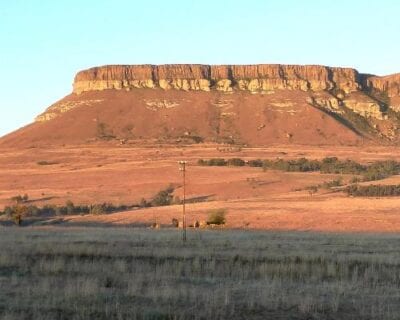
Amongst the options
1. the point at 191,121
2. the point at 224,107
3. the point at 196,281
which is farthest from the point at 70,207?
the point at 224,107

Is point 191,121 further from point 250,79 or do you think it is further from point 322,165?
point 322,165

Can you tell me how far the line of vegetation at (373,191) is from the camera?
74062 mm

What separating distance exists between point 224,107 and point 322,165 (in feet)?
189

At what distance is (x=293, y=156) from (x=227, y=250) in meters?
88.0

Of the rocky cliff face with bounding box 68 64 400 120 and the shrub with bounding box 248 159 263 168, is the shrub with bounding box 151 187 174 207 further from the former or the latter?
the rocky cliff face with bounding box 68 64 400 120

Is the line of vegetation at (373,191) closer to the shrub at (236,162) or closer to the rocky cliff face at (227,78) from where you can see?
the shrub at (236,162)

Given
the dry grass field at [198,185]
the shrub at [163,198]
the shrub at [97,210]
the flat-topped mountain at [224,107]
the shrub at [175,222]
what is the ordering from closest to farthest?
the shrub at [175,222] → the dry grass field at [198,185] → the shrub at [97,210] → the shrub at [163,198] → the flat-topped mountain at [224,107]

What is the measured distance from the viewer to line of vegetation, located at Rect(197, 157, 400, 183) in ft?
315

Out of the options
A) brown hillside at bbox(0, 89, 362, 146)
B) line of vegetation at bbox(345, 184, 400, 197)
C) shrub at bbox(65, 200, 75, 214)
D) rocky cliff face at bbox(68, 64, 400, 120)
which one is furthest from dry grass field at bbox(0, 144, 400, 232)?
rocky cliff face at bbox(68, 64, 400, 120)

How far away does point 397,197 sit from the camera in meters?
71.6

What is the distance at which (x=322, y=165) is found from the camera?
332 feet

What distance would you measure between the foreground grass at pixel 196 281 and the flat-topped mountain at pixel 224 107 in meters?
114

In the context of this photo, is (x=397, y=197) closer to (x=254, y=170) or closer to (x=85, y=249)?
(x=254, y=170)

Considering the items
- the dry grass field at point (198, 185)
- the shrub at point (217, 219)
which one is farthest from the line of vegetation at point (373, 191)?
the shrub at point (217, 219)
